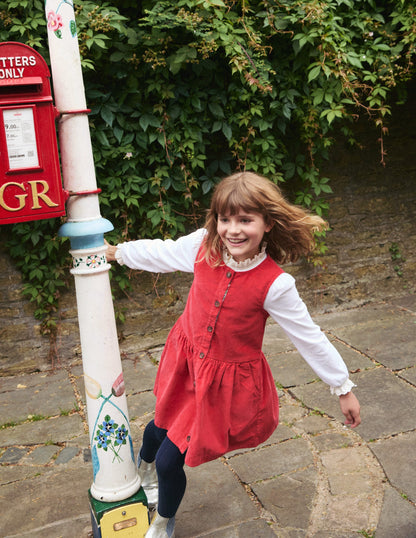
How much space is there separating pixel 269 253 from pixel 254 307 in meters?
0.27

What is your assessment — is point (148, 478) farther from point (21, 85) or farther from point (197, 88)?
point (197, 88)

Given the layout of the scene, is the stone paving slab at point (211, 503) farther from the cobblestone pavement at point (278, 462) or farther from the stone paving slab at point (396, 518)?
the stone paving slab at point (396, 518)

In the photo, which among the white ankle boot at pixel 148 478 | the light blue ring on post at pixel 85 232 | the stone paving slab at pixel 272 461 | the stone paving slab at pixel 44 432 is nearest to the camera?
the light blue ring on post at pixel 85 232

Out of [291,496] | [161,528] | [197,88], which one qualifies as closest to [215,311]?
[161,528]

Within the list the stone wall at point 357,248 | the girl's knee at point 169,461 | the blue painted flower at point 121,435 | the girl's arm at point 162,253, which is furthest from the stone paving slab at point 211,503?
the stone wall at point 357,248

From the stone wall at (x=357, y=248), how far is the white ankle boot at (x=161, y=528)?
212cm

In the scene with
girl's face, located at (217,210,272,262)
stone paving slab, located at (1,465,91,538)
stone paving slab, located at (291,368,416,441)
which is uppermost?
girl's face, located at (217,210,272,262)

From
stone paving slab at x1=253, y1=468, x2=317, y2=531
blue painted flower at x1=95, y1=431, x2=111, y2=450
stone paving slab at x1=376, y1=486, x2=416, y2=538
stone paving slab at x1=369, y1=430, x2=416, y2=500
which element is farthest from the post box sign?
stone paving slab at x1=369, y1=430, x2=416, y2=500

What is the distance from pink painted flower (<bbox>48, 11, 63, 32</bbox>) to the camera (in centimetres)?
188

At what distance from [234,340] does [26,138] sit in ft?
3.39

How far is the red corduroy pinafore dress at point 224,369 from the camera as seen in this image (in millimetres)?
2064

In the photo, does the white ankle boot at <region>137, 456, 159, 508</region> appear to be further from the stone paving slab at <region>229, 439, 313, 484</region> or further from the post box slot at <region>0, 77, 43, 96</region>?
the post box slot at <region>0, 77, 43, 96</region>

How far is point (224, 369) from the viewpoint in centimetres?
211

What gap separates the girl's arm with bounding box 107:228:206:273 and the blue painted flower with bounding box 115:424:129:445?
25.8 inches
